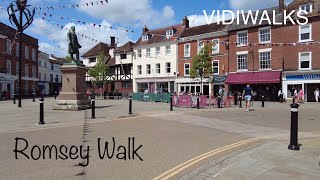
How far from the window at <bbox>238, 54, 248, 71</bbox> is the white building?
1058cm

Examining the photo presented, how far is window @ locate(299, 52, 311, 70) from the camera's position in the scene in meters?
33.4

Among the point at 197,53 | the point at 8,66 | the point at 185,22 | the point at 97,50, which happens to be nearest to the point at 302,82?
the point at 197,53

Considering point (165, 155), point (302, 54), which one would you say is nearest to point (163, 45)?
point (302, 54)

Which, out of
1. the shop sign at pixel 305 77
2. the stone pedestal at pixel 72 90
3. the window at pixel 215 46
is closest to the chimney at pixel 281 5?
the shop sign at pixel 305 77

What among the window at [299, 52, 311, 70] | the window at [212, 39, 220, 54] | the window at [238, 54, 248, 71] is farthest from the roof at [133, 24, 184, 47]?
the window at [299, 52, 311, 70]

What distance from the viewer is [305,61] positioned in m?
33.7

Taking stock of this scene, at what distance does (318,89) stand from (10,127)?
29.4 m

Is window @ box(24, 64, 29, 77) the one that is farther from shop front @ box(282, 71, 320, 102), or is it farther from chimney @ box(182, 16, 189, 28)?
shop front @ box(282, 71, 320, 102)

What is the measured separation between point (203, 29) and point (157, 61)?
9053 millimetres

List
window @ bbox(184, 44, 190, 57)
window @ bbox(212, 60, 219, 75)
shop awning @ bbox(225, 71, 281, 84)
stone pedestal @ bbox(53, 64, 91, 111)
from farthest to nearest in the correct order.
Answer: window @ bbox(184, 44, 190, 57), window @ bbox(212, 60, 219, 75), shop awning @ bbox(225, 71, 281, 84), stone pedestal @ bbox(53, 64, 91, 111)

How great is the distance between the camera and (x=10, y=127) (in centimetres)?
1179

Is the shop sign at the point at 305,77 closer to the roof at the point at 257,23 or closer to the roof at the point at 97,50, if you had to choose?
the roof at the point at 257,23

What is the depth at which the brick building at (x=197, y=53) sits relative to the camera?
40781 millimetres

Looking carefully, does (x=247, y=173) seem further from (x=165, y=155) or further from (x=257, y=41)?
(x=257, y=41)
